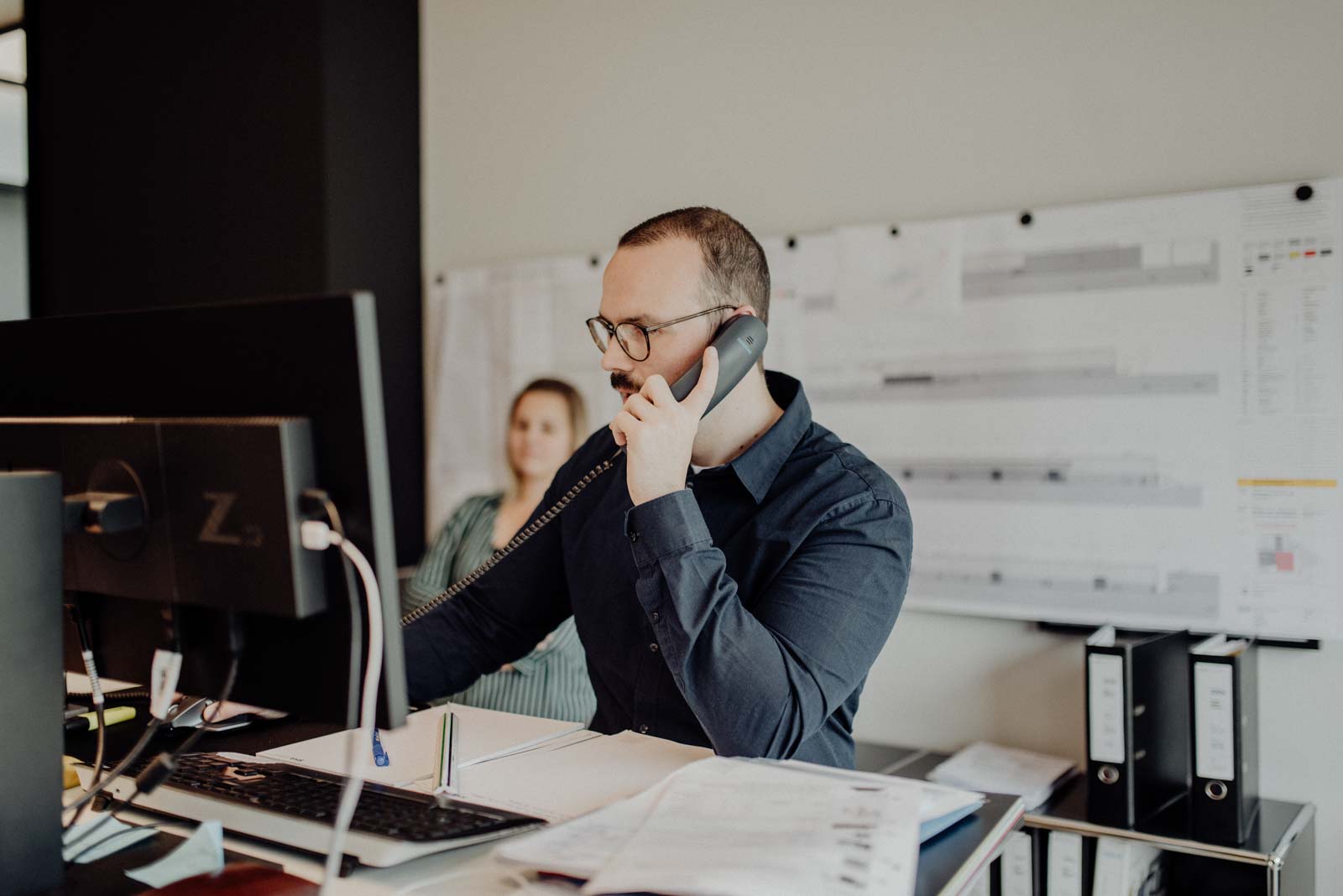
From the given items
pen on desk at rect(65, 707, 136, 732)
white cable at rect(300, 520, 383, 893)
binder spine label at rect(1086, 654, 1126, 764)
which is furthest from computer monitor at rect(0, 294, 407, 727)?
binder spine label at rect(1086, 654, 1126, 764)

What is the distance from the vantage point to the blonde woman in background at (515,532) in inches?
102

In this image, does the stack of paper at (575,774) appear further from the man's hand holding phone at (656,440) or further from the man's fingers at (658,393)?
the man's fingers at (658,393)

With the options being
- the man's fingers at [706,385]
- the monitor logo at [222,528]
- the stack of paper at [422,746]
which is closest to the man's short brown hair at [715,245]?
the man's fingers at [706,385]

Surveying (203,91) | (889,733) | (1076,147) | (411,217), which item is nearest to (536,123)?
(411,217)

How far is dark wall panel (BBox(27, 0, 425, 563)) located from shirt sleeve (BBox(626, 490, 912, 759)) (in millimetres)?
2151

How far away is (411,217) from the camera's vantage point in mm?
3365

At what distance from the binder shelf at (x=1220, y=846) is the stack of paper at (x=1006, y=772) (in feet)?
0.11

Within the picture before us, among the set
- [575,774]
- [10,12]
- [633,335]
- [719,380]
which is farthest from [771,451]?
[10,12]

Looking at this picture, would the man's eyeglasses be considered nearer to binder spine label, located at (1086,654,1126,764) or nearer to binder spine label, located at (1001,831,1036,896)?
binder spine label, located at (1086,654,1126,764)

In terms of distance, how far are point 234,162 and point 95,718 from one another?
2.25 metres

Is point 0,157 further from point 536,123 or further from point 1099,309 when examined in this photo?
point 1099,309

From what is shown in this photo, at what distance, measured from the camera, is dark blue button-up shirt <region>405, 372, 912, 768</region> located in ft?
3.95

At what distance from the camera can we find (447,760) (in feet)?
3.60

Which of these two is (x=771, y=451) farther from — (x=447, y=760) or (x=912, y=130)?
(x=912, y=130)
